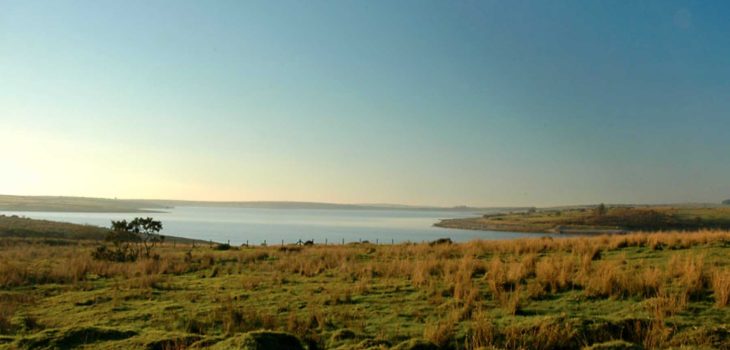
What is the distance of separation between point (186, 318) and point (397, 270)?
8.25 m

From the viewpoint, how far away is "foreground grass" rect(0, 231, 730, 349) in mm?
8070

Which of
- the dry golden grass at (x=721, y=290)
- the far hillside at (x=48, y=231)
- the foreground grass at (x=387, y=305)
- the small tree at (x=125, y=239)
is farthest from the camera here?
the far hillside at (x=48, y=231)

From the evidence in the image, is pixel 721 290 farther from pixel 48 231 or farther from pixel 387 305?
pixel 48 231

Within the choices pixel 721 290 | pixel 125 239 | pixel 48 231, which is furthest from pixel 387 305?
pixel 48 231

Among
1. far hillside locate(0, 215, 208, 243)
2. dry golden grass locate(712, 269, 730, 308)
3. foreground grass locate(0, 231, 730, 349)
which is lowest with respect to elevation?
far hillside locate(0, 215, 208, 243)

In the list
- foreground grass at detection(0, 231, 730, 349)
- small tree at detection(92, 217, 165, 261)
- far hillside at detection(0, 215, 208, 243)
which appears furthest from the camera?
far hillside at detection(0, 215, 208, 243)

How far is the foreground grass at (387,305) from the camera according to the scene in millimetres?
8070

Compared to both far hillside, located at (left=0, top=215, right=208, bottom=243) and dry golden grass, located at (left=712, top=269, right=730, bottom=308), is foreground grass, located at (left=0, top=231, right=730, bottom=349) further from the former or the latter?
far hillside, located at (left=0, top=215, right=208, bottom=243)

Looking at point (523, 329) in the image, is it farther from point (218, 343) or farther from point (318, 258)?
point (318, 258)

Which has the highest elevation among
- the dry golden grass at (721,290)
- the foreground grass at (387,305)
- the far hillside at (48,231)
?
the dry golden grass at (721,290)

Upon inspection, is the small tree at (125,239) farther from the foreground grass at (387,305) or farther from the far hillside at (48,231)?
the far hillside at (48,231)

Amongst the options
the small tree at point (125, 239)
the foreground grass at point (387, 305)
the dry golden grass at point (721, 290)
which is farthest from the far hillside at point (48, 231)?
the dry golden grass at point (721, 290)

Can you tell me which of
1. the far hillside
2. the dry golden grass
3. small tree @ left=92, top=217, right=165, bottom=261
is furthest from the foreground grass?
the far hillside

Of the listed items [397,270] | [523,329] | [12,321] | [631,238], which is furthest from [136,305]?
[631,238]
